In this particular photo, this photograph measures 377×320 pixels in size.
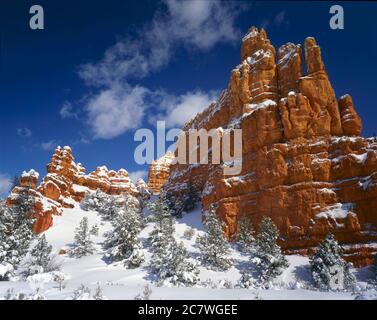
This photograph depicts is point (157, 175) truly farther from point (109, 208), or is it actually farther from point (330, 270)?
point (330, 270)

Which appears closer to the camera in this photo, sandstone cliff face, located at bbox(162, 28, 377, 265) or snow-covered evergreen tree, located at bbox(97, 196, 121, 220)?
sandstone cliff face, located at bbox(162, 28, 377, 265)

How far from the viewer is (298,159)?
48562mm

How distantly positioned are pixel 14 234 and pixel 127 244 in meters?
12.7

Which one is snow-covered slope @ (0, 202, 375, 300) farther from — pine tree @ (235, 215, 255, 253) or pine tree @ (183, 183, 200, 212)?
pine tree @ (183, 183, 200, 212)

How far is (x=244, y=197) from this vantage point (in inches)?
2025

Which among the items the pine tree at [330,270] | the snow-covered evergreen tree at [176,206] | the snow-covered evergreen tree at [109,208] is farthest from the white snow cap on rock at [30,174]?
the pine tree at [330,270]

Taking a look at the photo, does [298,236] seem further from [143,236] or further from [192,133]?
[192,133]

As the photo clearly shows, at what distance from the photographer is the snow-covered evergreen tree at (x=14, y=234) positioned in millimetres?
34403

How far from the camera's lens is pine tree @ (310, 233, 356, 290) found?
31.1 metres

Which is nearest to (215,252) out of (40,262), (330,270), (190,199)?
(330,270)

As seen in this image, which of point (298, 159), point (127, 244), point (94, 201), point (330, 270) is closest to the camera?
point (330, 270)

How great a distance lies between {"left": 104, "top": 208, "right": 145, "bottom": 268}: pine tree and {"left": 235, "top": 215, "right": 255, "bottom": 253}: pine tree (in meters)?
14.1

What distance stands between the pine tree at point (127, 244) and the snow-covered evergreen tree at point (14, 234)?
9889 mm

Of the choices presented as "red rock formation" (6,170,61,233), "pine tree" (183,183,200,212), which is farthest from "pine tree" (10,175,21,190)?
"pine tree" (183,183,200,212)
